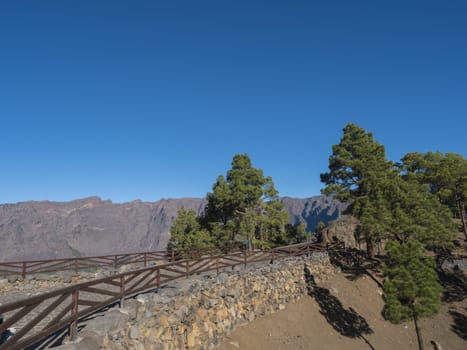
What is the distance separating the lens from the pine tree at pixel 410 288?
12398 millimetres

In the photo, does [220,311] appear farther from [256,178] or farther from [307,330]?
[256,178]

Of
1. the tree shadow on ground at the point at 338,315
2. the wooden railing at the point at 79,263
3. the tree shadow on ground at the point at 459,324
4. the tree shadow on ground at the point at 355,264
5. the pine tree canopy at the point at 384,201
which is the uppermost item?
the pine tree canopy at the point at 384,201

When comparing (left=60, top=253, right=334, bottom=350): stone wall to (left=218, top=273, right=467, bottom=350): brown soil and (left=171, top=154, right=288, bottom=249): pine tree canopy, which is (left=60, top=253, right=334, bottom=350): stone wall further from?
(left=171, top=154, right=288, bottom=249): pine tree canopy

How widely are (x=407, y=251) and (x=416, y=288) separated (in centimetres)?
160

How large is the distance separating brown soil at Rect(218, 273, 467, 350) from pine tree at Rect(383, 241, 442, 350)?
301 cm

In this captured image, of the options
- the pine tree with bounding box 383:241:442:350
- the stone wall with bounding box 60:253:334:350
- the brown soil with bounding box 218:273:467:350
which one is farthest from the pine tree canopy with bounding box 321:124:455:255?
the stone wall with bounding box 60:253:334:350

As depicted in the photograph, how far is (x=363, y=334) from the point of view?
1502 centimetres

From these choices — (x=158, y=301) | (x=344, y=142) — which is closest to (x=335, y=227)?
(x=344, y=142)

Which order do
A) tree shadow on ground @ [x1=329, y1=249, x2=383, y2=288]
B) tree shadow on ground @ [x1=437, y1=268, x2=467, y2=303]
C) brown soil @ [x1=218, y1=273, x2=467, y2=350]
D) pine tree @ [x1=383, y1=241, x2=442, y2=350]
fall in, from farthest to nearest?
tree shadow on ground @ [x1=329, y1=249, x2=383, y2=288] → tree shadow on ground @ [x1=437, y1=268, x2=467, y2=303] → brown soil @ [x1=218, y1=273, x2=467, y2=350] → pine tree @ [x1=383, y1=241, x2=442, y2=350]

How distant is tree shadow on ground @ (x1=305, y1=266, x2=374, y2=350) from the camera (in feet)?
49.7

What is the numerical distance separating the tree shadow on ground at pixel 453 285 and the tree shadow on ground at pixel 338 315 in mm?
7292

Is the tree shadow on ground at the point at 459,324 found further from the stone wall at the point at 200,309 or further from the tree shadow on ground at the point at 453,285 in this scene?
the stone wall at the point at 200,309

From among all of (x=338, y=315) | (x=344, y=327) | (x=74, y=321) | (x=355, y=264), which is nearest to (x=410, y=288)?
(x=344, y=327)

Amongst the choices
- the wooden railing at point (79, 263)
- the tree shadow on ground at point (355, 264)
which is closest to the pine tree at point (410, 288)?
the tree shadow on ground at point (355, 264)
